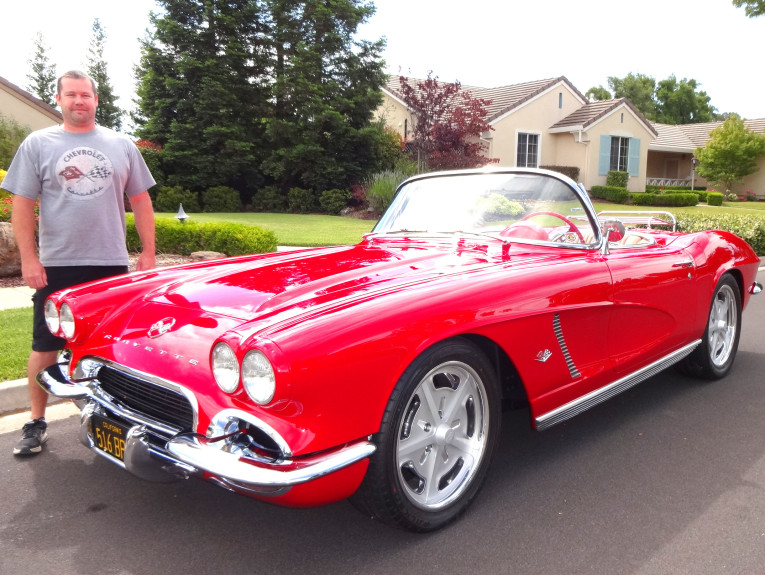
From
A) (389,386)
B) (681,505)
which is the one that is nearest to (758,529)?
(681,505)

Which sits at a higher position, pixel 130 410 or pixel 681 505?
pixel 130 410

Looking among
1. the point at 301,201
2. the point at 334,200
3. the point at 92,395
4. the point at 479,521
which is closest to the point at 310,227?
the point at 334,200

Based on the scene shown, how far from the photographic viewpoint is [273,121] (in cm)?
2147

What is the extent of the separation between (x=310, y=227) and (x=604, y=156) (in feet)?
58.9

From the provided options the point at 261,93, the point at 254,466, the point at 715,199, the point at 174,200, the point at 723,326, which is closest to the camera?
the point at 254,466

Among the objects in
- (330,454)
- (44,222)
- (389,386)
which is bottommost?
(330,454)

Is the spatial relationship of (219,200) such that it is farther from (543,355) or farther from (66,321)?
(543,355)

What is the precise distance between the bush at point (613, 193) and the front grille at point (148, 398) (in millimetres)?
27226

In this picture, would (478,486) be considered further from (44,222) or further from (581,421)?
(44,222)

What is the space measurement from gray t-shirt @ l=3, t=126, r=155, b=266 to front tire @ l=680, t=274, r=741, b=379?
375cm

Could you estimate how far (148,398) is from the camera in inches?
97.7

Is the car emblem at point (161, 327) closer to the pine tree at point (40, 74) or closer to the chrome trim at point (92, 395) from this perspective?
the chrome trim at point (92, 395)

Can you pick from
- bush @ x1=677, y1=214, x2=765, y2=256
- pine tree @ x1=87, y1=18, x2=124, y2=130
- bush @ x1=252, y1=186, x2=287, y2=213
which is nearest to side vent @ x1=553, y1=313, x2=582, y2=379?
bush @ x1=677, y1=214, x2=765, y2=256

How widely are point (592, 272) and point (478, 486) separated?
1197 millimetres
